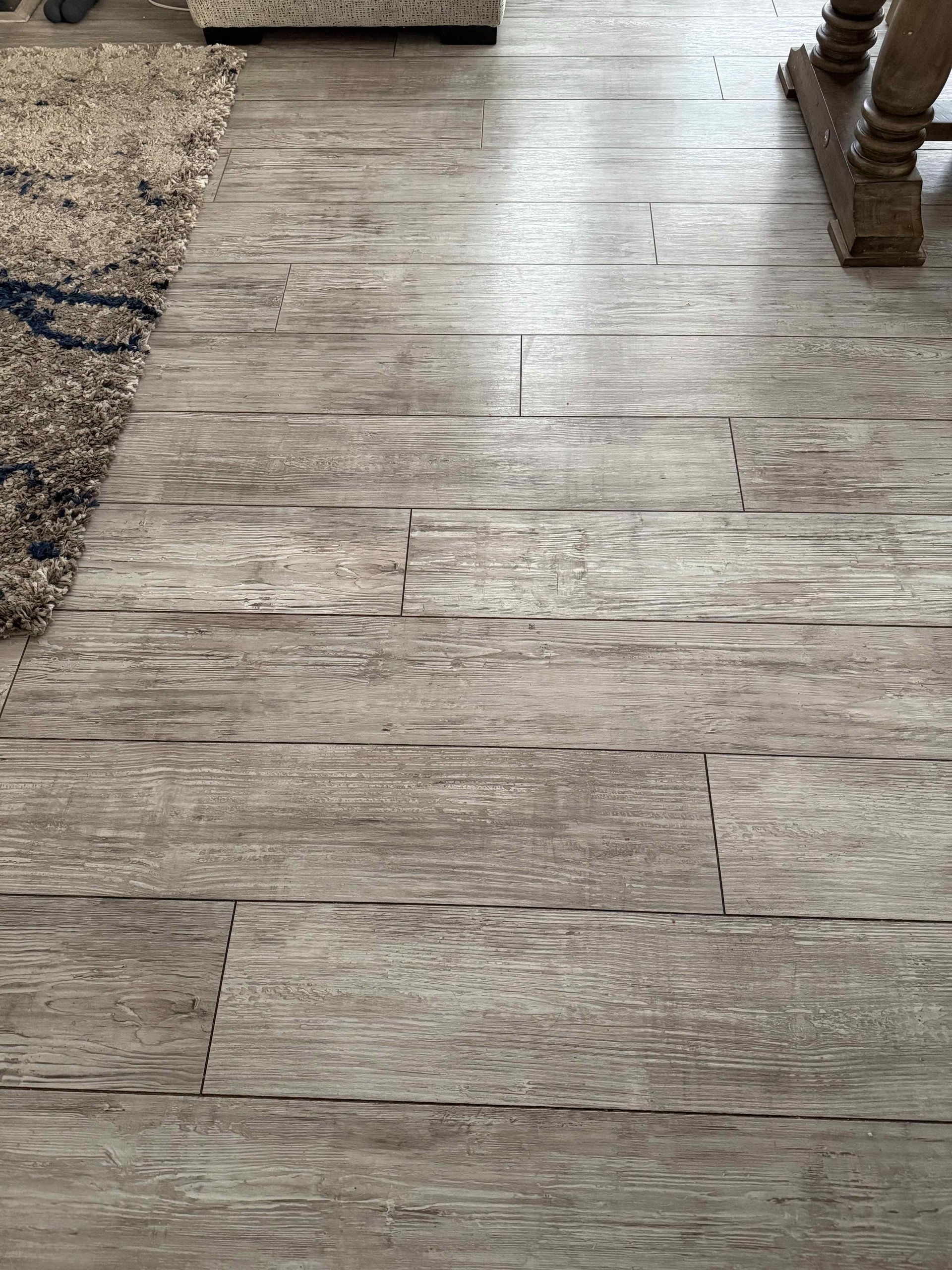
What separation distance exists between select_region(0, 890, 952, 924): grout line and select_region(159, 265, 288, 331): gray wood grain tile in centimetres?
105

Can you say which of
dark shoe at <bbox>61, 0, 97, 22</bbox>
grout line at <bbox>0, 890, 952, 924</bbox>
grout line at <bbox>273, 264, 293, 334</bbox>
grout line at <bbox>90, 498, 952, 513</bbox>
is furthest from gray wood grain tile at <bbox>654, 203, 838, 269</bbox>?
grout line at <bbox>0, 890, 952, 924</bbox>

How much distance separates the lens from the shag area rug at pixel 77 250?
4.99 ft

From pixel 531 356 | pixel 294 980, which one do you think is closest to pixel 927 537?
pixel 531 356

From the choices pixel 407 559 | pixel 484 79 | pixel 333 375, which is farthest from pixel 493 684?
pixel 484 79

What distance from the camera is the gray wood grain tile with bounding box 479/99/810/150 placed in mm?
2107

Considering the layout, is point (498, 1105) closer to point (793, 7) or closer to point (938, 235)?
point (938, 235)

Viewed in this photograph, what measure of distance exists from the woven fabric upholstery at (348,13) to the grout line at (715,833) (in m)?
1.90

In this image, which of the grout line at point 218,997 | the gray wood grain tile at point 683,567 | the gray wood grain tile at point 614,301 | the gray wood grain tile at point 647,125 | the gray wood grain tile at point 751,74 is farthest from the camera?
the gray wood grain tile at point 751,74

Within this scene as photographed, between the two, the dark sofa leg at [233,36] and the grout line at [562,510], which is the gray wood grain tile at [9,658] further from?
the dark sofa leg at [233,36]

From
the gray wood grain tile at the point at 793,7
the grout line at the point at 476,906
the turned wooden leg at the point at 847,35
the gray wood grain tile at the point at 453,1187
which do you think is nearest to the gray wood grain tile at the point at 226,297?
the grout line at the point at 476,906

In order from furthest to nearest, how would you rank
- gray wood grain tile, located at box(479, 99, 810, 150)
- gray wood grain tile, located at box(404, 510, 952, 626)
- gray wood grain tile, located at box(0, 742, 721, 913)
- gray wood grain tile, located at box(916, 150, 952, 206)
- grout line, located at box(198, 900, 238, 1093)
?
gray wood grain tile, located at box(479, 99, 810, 150)
gray wood grain tile, located at box(916, 150, 952, 206)
gray wood grain tile, located at box(404, 510, 952, 626)
gray wood grain tile, located at box(0, 742, 721, 913)
grout line, located at box(198, 900, 238, 1093)

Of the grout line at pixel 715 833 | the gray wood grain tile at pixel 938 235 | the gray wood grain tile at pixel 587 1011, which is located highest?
the gray wood grain tile at pixel 938 235

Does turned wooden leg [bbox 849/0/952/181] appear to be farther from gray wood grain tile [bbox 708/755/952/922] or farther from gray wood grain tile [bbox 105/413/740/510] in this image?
gray wood grain tile [bbox 708/755/952/922]

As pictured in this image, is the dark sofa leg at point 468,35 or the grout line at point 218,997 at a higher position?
the dark sofa leg at point 468,35
